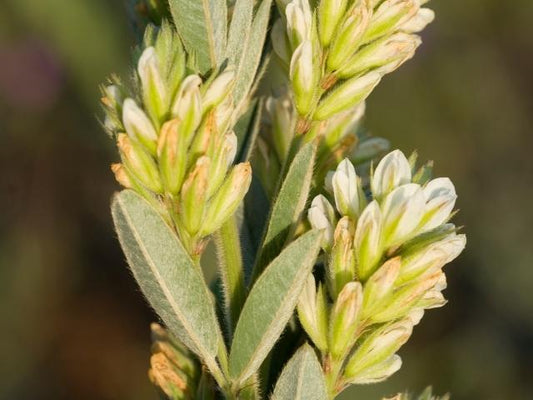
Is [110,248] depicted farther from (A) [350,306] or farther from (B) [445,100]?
(A) [350,306]

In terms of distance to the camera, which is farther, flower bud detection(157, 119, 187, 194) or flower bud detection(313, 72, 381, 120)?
flower bud detection(313, 72, 381, 120)

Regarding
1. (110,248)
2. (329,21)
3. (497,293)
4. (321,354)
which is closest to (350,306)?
(321,354)

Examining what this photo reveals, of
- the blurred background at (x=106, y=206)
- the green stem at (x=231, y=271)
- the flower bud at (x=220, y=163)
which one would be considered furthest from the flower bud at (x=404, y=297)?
the blurred background at (x=106, y=206)

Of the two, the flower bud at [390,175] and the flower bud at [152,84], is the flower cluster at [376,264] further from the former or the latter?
the flower bud at [152,84]

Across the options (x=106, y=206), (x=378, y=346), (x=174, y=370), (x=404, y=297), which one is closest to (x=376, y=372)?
(x=378, y=346)

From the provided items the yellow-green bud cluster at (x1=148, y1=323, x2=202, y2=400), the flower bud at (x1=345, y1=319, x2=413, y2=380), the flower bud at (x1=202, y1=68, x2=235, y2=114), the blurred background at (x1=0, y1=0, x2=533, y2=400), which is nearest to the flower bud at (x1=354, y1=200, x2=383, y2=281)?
the flower bud at (x1=345, y1=319, x2=413, y2=380)

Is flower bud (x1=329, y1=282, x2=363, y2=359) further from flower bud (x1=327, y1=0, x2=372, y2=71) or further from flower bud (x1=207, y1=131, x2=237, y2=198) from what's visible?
flower bud (x1=327, y1=0, x2=372, y2=71)

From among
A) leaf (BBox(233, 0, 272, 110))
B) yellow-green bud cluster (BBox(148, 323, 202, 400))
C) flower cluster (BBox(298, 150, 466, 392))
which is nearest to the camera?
flower cluster (BBox(298, 150, 466, 392))
